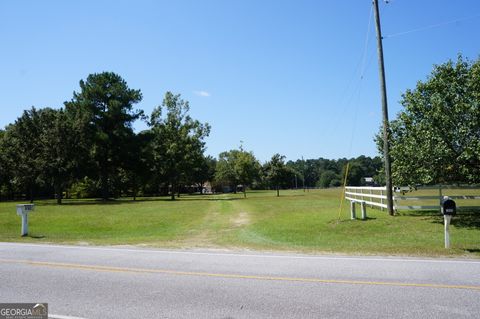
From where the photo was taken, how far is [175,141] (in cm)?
5691

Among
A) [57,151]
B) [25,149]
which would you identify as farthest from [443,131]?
[25,149]

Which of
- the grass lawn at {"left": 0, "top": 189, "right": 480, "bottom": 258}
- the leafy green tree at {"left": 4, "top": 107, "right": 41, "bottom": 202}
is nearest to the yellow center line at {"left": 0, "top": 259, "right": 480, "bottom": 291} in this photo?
the grass lawn at {"left": 0, "top": 189, "right": 480, "bottom": 258}

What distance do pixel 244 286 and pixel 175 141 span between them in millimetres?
50770

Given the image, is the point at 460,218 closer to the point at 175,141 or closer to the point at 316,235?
the point at 316,235

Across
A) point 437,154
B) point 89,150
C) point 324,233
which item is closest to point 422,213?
point 437,154

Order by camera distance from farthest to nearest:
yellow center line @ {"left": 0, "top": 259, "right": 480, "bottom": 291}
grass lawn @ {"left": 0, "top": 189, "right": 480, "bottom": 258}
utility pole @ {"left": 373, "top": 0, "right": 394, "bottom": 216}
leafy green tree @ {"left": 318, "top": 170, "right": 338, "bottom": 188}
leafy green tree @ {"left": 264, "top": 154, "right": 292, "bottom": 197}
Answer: leafy green tree @ {"left": 318, "top": 170, "right": 338, "bottom": 188} → leafy green tree @ {"left": 264, "top": 154, "right": 292, "bottom": 197} → utility pole @ {"left": 373, "top": 0, "right": 394, "bottom": 216} → grass lawn @ {"left": 0, "top": 189, "right": 480, "bottom": 258} → yellow center line @ {"left": 0, "top": 259, "right": 480, "bottom": 291}

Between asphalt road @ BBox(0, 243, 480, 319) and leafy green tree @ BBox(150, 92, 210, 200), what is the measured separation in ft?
148

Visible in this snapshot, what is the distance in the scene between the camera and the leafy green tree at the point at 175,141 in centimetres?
5581

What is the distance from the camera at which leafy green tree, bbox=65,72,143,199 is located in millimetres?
53281

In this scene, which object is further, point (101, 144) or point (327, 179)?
point (327, 179)

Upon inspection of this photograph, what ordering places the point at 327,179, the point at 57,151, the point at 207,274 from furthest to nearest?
the point at 327,179
the point at 57,151
the point at 207,274

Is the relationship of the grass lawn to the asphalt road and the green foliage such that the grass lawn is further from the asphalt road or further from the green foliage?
the green foliage

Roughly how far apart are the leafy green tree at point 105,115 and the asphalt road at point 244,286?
45000mm

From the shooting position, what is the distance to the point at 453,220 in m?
16.9
